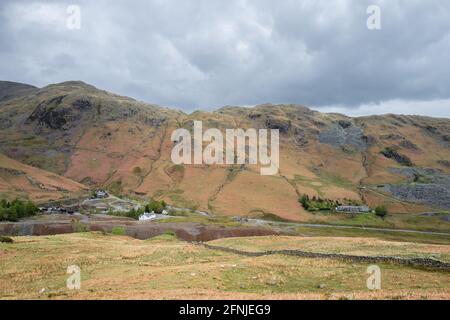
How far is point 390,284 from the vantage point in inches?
1588

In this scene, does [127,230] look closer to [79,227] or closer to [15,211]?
[79,227]

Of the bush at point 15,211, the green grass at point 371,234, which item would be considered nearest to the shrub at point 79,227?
the bush at point 15,211

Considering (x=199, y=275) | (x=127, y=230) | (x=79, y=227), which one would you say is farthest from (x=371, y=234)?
(x=199, y=275)

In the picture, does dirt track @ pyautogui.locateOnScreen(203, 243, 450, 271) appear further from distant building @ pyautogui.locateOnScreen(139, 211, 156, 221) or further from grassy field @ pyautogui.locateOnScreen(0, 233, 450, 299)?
distant building @ pyautogui.locateOnScreen(139, 211, 156, 221)

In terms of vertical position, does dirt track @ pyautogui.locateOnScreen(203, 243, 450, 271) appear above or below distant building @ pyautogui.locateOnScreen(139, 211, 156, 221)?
above

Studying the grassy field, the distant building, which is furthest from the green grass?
the grassy field

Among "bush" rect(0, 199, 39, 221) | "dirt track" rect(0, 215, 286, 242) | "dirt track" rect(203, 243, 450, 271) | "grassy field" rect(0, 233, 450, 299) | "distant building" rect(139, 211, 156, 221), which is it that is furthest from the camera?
"distant building" rect(139, 211, 156, 221)

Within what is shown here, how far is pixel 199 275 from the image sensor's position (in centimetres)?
4484

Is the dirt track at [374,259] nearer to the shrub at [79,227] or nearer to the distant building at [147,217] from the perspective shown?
the shrub at [79,227]

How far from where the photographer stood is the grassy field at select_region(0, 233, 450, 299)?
113ft

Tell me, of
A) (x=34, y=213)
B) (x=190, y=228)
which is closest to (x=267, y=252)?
(x=190, y=228)

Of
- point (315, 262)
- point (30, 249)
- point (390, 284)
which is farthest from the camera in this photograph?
point (30, 249)

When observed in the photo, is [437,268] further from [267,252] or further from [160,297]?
[160,297]
